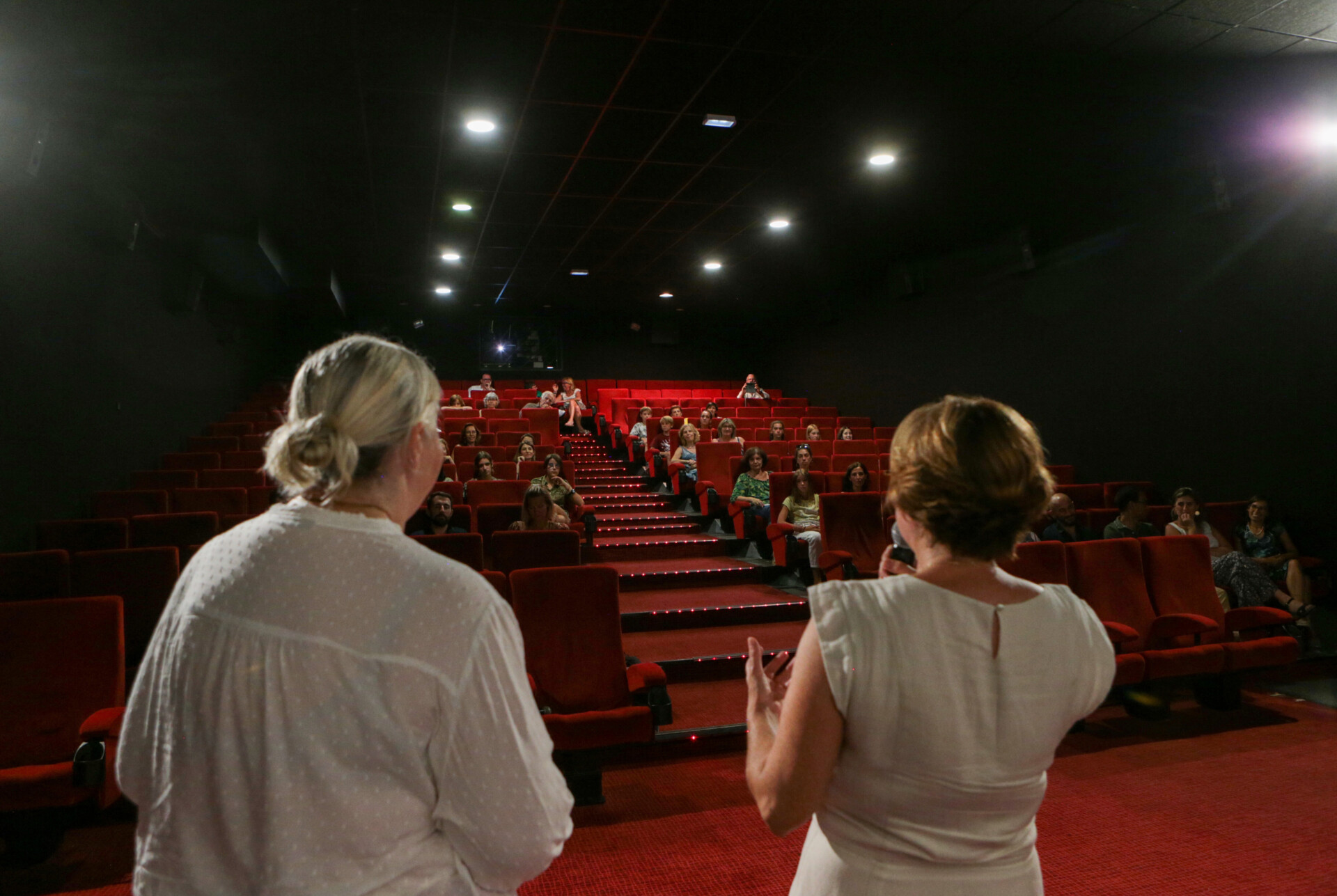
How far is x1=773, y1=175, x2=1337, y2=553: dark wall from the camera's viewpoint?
16.6 feet

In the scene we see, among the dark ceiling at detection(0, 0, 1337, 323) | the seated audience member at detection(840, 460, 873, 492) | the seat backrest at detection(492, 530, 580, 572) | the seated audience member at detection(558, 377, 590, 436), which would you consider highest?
the dark ceiling at detection(0, 0, 1337, 323)

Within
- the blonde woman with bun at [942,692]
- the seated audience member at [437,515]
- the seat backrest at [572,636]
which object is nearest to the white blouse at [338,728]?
the blonde woman with bun at [942,692]

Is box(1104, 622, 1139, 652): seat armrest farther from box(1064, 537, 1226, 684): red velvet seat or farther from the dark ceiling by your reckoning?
the dark ceiling

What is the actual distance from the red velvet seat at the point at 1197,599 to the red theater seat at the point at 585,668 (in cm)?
249

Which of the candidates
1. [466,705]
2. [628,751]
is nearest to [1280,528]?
[628,751]

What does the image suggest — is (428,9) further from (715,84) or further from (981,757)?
(981,757)

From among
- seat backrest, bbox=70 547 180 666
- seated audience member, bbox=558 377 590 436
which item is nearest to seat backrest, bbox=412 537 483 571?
seat backrest, bbox=70 547 180 666

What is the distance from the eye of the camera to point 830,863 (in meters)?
0.89

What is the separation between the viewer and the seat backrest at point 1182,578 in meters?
3.55

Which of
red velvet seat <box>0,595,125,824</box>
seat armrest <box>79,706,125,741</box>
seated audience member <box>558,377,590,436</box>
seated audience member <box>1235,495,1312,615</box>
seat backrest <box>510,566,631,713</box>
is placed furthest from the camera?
seated audience member <box>558,377,590,436</box>

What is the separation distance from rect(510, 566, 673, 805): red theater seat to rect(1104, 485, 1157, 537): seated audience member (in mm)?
3057

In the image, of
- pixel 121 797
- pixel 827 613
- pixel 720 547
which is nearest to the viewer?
pixel 827 613

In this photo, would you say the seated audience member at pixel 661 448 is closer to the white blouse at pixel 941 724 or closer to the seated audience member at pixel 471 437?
the seated audience member at pixel 471 437

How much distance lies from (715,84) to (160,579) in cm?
400
